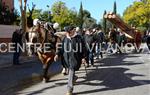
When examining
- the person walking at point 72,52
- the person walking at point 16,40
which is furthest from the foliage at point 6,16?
the person walking at point 72,52

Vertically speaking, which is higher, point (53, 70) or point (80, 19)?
point (80, 19)

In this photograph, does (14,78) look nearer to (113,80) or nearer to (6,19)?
(113,80)

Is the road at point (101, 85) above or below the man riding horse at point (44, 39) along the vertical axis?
below

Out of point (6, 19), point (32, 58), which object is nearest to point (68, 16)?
point (6, 19)

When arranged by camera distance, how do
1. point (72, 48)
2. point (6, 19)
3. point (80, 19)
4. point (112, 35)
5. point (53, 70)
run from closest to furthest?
1. point (72, 48)
2. point (53, 70)
3. point (112, 35)
4. point (6, 19)
5. point (80, 19)

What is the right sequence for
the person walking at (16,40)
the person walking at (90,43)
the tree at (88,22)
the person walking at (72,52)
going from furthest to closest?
the tree at (88,22), the person walking at (16,40), the person walking at (90,43), the person walking at (72,52)

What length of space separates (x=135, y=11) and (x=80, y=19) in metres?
18.8

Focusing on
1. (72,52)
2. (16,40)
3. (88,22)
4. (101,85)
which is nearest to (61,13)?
(88,22)

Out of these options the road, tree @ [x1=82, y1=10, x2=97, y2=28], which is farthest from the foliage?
the road

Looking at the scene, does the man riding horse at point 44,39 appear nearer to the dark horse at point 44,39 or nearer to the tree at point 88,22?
the dark horse at point 44,39

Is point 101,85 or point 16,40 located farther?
point 16,40

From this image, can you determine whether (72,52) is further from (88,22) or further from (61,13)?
(88,22)

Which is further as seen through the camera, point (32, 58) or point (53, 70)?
point (32, 58)

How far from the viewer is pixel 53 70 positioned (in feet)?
60.5
